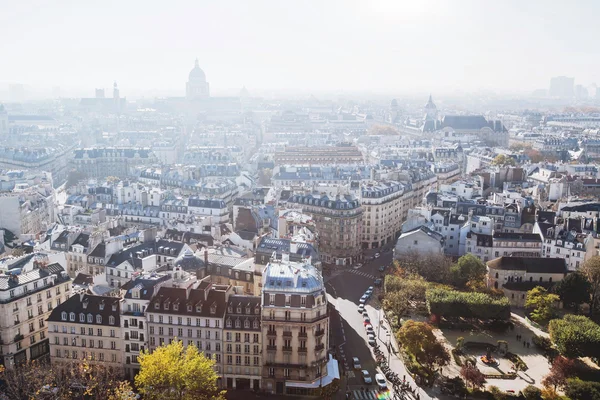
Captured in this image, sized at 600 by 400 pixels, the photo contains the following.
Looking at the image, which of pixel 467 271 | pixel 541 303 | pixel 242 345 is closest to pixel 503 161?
pixel 467 271

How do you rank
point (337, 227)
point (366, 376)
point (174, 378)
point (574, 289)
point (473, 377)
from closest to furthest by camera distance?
point (174, 378), point (473, 377), point (366, 376), point (574, 289), point (337, 227)

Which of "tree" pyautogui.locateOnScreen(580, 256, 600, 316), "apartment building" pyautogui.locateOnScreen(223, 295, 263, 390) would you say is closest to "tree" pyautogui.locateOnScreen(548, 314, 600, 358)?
"tree" pyautogui.locateOnScreen(580, 256, 600, 316)

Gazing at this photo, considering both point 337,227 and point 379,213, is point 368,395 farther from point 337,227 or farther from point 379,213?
point 379,213

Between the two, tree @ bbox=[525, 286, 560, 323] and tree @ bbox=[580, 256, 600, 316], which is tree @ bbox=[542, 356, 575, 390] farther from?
tree @ bbox=[580, 256, 600, 316]

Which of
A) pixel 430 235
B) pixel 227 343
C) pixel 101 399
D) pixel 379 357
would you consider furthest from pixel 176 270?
pixel 430 235

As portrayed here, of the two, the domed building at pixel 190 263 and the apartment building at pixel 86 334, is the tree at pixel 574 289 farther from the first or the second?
the apartment building at pixel 86 334

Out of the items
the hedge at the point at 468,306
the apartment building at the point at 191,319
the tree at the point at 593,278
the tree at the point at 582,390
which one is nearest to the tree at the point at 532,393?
the tree at the point at 582,390
